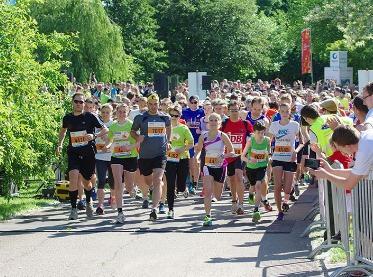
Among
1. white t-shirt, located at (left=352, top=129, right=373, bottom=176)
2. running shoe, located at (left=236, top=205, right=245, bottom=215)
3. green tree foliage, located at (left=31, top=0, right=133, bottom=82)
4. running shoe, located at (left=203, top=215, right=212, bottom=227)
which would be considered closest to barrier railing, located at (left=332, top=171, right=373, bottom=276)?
white t-shirt, located at (left=352, top=129, right=373, bottom=176)

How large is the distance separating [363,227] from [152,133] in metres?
7.03

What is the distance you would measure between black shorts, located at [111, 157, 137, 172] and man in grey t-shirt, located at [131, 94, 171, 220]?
0.38m

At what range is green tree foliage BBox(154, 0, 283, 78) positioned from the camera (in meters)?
67.9

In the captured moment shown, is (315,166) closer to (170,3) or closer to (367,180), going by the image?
(367,180)

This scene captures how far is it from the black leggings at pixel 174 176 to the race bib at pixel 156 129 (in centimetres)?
72

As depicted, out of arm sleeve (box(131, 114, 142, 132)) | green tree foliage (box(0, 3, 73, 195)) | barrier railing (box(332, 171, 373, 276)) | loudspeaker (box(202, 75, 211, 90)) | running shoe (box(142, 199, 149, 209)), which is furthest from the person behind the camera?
loudspeaker (box(202, 75, 211, 90))

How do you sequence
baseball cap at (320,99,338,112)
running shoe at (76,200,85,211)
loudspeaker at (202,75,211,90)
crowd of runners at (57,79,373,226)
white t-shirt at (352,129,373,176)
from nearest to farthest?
white t-shirt at (352,129,373,176), baseball cap at (320,99,338,112), crowd of runners at (57,79,373,226), running shoe at (76,200,85,211), loudspeaker at (202,75,211,90)

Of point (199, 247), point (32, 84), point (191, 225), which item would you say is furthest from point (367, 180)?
point (32, 84)

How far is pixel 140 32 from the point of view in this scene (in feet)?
214

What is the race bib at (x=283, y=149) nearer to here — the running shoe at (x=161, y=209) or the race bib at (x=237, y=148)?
the race bib at (x=237, y=148)

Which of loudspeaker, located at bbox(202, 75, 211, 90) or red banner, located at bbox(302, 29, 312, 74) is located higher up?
red banner, located at bbox(302, 29, 312, 74)

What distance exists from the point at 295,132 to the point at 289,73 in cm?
6402

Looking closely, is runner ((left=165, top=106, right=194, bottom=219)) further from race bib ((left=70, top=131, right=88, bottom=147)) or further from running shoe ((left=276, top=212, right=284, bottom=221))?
running shoe ((left=276, top=212, right=284, bottom=221))

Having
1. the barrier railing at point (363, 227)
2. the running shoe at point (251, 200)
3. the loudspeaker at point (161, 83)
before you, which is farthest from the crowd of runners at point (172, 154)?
the loudspeaker at point (161, 83)
